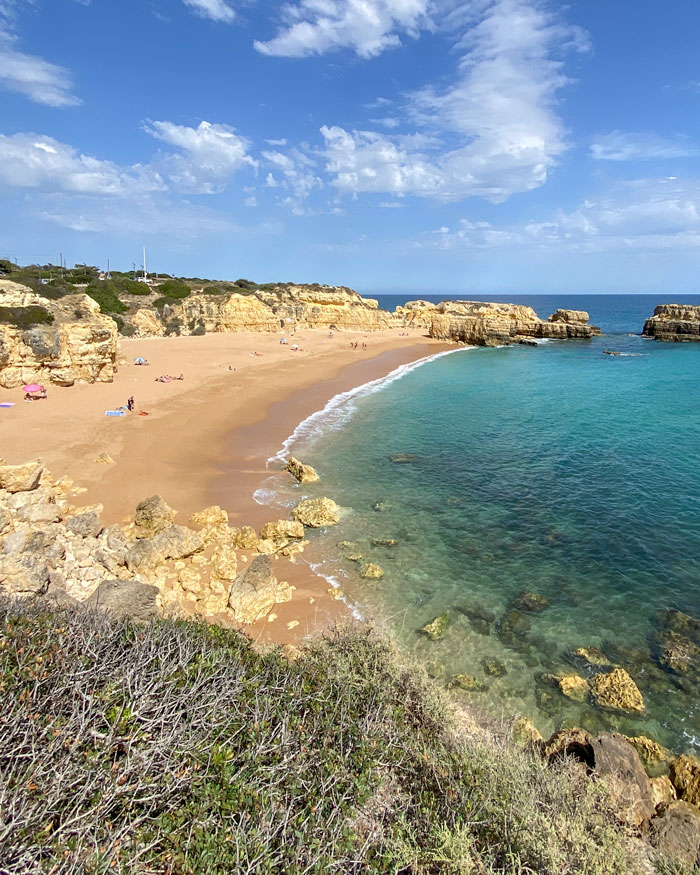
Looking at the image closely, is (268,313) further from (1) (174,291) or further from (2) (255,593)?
(2) (255,593)

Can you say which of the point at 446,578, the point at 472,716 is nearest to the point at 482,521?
the point at 446,578

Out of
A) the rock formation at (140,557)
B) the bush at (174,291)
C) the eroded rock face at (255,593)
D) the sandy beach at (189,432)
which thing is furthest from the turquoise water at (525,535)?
the bush at (174,291)

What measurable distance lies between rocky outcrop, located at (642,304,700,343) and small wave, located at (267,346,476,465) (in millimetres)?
52881

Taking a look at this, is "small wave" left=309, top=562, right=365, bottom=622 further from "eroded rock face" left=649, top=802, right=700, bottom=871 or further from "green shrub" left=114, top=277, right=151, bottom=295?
"green shrub" left=114, top=277, right=151, bottom=295

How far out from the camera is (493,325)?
211 feet

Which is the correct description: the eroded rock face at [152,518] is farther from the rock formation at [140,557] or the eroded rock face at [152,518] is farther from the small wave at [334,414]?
the small wave at [334,414]

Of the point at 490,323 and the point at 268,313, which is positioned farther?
the point at 490,323

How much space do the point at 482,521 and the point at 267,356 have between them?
32.2 m

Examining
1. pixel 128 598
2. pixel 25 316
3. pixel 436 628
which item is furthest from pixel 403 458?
pixel 25 316

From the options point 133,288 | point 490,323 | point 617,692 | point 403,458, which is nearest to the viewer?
point 617,692

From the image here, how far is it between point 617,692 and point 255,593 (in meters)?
7.31

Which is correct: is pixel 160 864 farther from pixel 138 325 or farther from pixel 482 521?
pixel 138 325

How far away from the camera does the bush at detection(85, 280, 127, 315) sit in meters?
50.0

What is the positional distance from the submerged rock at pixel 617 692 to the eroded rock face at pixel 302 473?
439 inches
